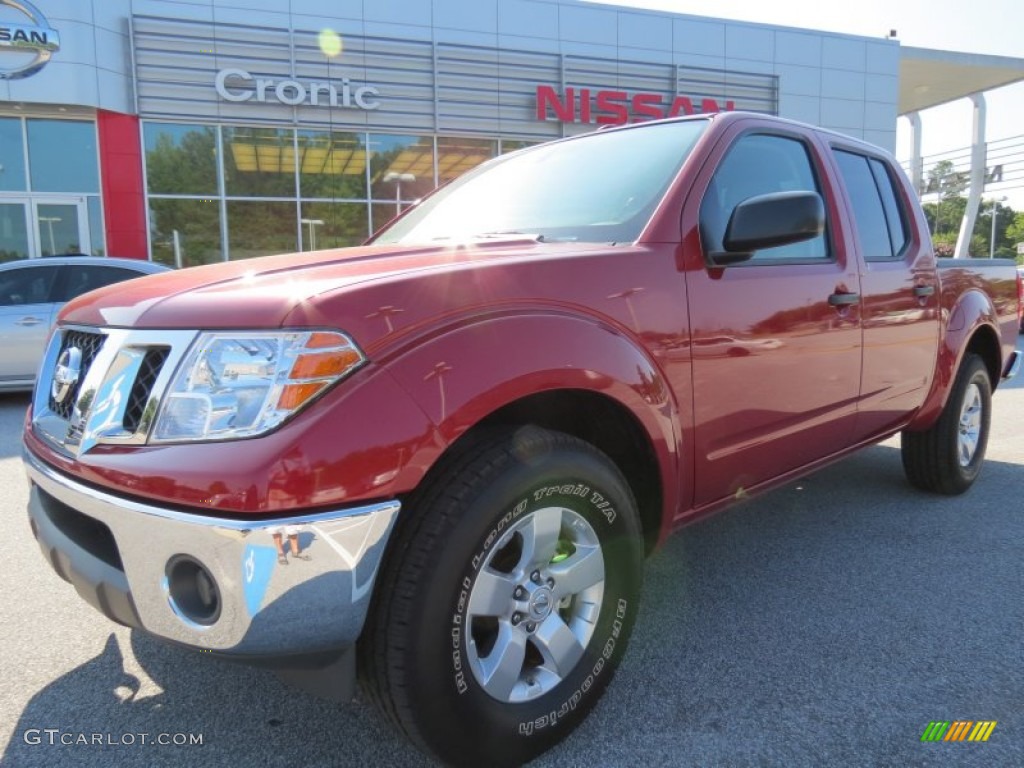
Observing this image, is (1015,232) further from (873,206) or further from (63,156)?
(873,206)

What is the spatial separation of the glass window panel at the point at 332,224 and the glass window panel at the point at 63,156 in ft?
12.8

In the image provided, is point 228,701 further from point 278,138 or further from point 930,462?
point 278,138

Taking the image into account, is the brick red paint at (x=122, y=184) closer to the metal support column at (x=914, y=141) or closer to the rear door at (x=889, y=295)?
the rear door at (x=889, y=295)

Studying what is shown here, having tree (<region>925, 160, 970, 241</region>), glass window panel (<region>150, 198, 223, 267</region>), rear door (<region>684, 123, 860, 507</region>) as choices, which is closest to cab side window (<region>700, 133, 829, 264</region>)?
rear door (<region>684, 123, 860, 507</region>)

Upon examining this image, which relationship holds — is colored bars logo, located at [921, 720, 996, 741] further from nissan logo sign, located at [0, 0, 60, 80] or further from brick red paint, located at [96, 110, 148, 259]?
nissan logo sign, located at [0, 0, 60, 80]

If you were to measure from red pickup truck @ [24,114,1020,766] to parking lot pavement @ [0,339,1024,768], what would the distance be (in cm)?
35

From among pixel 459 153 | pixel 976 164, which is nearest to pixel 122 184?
pixel 459 153

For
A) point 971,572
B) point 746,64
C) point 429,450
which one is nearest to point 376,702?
point 429,450

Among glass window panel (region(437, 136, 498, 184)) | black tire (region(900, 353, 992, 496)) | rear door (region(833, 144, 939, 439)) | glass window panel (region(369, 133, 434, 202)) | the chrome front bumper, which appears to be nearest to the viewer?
the chrome front bumper

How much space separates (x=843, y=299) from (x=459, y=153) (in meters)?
14.4

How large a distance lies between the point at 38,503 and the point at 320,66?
1487 cm

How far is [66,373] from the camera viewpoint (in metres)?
2.06

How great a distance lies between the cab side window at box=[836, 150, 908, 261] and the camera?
3.39m

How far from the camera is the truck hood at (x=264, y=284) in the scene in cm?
165
